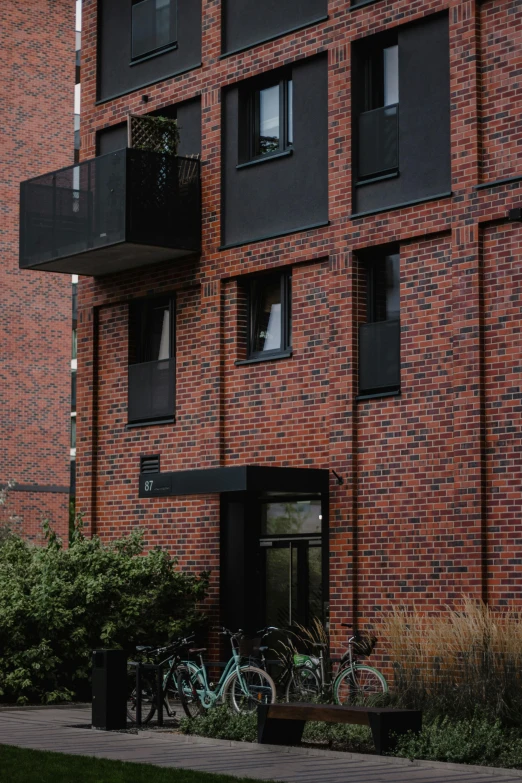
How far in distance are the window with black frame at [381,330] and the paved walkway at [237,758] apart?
6.31 m

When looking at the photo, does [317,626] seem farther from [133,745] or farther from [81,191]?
[81,191]

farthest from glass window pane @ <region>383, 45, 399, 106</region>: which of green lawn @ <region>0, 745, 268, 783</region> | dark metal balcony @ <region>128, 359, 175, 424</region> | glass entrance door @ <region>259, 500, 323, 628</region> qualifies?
green lawn @ <region>0, 745, 268, 783</region>

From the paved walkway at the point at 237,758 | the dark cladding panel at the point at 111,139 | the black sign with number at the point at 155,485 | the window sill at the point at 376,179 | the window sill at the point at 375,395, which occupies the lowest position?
the paved walkway at the point at 237,758

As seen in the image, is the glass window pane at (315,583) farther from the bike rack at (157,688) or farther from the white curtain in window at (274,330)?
the bike rack at (157,688)

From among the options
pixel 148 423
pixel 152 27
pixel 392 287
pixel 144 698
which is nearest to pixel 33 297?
pixel 152 27

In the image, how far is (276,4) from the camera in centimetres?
2250

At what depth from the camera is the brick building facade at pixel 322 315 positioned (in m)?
18.8

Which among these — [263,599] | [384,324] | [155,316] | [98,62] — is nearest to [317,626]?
[263,599]

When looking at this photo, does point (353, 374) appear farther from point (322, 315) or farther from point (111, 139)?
point (111, 139)

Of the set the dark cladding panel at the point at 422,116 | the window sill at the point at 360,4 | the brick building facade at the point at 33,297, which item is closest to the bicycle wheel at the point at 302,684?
the dark cladding panel at the point at 422,116

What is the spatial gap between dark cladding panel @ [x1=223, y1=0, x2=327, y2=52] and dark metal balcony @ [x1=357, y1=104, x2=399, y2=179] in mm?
2058

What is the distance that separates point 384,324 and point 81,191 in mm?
6078

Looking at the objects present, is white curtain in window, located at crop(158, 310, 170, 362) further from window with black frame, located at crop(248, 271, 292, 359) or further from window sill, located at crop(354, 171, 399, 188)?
window sill, located at crop(354, 171, 399, 188)

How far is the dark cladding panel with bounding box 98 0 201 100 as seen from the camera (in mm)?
24156
